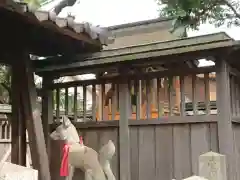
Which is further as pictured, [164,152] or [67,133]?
[164,152]

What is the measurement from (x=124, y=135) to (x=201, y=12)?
2081 millimetres

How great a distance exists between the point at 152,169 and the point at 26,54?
196 centimetres

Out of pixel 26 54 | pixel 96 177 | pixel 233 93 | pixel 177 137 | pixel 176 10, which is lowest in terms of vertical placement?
pixel 96 177

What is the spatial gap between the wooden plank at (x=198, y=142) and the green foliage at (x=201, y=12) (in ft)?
5.48

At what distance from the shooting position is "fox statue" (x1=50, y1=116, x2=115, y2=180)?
4.21 metres

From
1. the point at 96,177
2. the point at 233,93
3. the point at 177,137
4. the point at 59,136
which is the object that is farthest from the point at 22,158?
the point at 233,93

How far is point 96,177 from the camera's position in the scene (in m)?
4.23

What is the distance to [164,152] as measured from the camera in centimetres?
440

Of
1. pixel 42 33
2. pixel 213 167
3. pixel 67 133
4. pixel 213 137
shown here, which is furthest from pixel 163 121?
pixel 42 33

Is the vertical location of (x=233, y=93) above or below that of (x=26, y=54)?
below

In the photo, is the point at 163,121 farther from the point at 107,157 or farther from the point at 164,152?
the point at 107,157

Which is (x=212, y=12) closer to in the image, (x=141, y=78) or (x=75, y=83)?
(x=141, y=78)

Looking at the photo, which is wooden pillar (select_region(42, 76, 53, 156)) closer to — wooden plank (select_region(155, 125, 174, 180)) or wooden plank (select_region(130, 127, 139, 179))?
wooden plank (select_region(130, 127, 139, 179))

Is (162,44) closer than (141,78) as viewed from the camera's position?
Yes
